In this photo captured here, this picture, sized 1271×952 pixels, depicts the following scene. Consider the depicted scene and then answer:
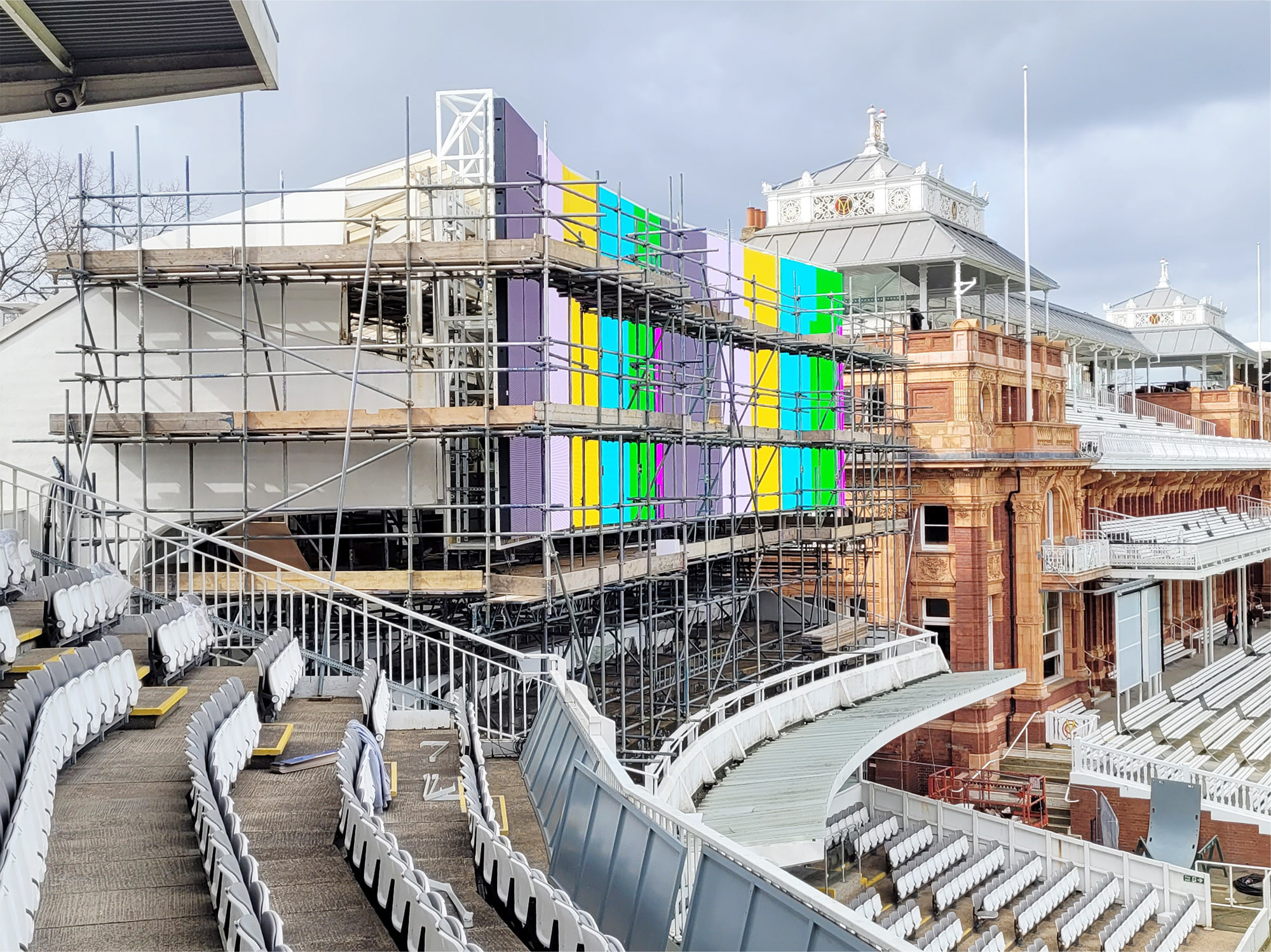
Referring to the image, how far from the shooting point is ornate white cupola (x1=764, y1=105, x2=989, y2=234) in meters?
39.4

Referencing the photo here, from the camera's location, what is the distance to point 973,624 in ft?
112

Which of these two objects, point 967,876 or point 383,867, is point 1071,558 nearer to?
point 967,876

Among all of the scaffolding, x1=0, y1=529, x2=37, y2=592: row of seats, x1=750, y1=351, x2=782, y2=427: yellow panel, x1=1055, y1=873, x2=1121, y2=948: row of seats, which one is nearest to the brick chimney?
x1=750, y1=351, x2=782, y2=427: yellow panel

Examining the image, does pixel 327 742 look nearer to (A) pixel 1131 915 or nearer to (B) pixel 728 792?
(B) pixel 728 792

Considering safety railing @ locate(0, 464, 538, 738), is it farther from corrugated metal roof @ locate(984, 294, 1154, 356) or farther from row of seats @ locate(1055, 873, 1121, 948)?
corrugated metal roof @ locate(984, 294, 1154, 356)

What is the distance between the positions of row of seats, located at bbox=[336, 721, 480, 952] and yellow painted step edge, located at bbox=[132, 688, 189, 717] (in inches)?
103

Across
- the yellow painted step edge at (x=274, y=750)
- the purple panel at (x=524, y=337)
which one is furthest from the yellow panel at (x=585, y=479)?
the yellow painted step edge at (x=274, y=750)

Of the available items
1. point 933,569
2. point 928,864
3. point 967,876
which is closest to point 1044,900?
point 967,876

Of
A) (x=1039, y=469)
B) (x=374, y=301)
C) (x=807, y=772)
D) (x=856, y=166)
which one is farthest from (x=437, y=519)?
(x=856, y=166)

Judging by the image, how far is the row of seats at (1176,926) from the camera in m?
20.9

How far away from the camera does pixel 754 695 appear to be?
22984mm

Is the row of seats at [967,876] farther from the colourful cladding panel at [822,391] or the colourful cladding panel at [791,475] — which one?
the colourful cladding panel at [822,391]

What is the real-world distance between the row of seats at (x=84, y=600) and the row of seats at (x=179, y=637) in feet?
1.46

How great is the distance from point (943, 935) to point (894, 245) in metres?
22.7
